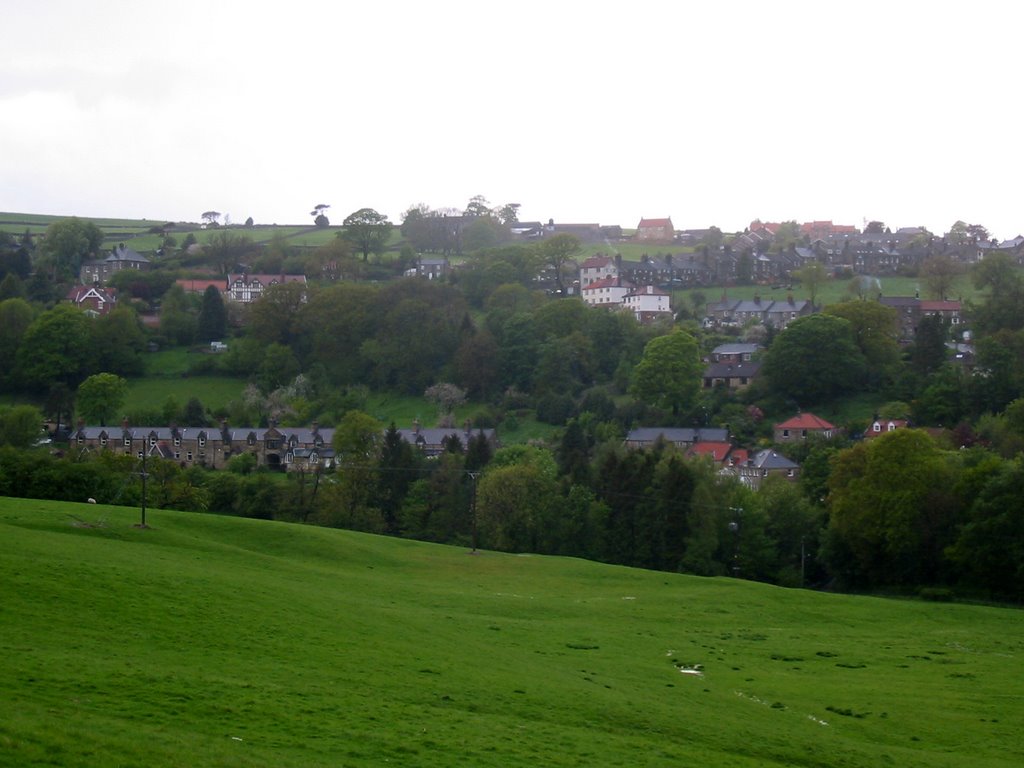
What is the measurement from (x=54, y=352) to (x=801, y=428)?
71626mm

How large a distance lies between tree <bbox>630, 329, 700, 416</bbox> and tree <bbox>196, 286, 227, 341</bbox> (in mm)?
49616

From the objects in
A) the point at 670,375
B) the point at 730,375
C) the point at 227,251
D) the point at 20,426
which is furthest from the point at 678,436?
the point at 227,251

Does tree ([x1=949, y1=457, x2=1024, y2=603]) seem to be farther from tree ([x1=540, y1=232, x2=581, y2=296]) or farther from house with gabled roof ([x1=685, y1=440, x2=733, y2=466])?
tree ([x1=540, y1=232, x2=581, y2=296])

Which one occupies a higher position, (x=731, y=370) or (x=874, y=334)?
(x=874, y=334)

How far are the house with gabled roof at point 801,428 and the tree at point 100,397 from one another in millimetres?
58936

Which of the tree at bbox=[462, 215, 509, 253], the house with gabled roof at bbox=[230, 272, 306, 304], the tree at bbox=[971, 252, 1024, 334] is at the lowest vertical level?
the house with gabled roof at bbox=[230, 272, 306, 304]

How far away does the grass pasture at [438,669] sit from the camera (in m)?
19.6

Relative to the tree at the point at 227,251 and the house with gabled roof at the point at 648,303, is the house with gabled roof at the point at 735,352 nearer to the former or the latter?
the house with gabled roof at the point at 648,303

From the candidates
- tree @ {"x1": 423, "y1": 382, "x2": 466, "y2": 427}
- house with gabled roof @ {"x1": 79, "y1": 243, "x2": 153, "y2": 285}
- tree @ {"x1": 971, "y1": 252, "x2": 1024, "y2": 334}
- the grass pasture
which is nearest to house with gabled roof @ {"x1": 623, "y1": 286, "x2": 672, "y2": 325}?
tree @ {"x1": 423, "y1": 382, "x2": 466, "y2": 427}

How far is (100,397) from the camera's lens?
106 metres

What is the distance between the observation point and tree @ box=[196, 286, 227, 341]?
126m

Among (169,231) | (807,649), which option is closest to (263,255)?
(169,231)

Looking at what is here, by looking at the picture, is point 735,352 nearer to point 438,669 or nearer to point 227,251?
point 227,251

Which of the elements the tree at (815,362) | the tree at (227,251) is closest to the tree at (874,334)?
the tree at (815,362)
